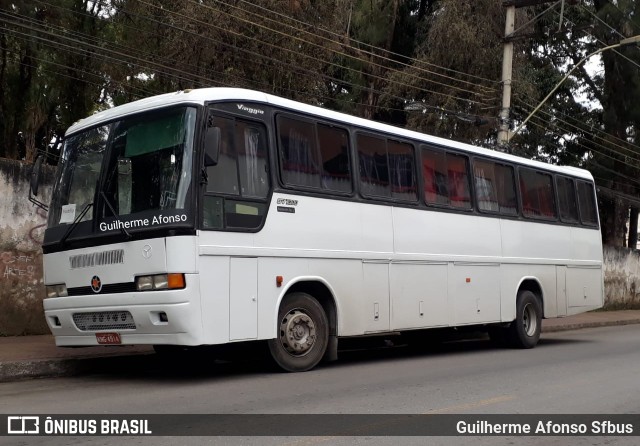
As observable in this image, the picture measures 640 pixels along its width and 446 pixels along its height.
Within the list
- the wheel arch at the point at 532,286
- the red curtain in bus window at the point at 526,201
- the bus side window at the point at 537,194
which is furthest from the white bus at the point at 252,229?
the bus side window at the point at 537,194

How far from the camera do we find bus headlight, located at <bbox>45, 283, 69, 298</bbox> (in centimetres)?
929

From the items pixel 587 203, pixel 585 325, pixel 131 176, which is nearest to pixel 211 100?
pixel 131 176

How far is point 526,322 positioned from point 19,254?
8768mm

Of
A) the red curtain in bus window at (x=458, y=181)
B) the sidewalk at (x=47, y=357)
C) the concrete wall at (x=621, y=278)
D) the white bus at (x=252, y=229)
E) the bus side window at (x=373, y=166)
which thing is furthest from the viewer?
the concrete wall at (x=621, y=278)

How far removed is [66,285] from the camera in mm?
9234

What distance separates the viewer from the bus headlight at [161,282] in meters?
8.32

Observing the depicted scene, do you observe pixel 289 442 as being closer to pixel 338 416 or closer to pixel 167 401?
pixel 338 416

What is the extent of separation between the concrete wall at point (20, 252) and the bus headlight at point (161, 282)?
4936 mm

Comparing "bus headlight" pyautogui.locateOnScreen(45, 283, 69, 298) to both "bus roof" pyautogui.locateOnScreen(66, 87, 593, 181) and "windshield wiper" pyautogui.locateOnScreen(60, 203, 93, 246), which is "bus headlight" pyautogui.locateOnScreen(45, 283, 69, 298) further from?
"bus roof" pyautogui.locateOnScreen(66, 87, 593, 181)

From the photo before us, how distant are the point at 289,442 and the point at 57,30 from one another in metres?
16.1

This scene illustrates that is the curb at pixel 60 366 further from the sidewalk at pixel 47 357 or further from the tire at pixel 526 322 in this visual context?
the tire at pixel 526 322

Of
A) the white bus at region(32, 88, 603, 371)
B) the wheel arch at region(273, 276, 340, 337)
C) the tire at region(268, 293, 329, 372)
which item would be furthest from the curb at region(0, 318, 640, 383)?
the wheel arch at region(273, 276, 340, 337)

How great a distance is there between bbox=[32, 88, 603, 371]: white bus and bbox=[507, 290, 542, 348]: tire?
53.6 inches

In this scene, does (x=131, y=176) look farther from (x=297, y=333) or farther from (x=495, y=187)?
(x=495, y=187)
